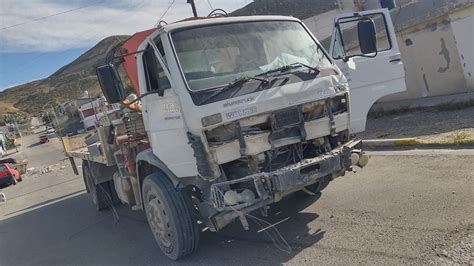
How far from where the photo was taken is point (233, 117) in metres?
4.07

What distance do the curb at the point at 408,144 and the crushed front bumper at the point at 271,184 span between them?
3.61 m

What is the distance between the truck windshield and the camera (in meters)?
4.40

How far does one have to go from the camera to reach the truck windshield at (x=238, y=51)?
4.40 metres

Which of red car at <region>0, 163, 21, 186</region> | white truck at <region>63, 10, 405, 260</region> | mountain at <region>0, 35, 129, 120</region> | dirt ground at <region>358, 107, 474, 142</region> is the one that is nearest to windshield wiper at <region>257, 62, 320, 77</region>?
white truck at <region>63, 10, 405, 260</region>

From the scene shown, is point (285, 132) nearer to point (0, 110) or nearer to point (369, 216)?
point (369, 216)

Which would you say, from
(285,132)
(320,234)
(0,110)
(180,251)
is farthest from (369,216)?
(0,110)

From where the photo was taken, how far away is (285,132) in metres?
4.43

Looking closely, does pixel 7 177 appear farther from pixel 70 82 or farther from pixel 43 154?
pixel 70 82

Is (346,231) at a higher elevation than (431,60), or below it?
below

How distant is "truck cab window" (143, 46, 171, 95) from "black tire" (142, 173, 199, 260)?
99 centimetres

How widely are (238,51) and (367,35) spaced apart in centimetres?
167

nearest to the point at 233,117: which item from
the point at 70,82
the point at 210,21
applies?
the point at 210,21

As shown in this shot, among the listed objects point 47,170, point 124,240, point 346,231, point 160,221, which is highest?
point 160,221

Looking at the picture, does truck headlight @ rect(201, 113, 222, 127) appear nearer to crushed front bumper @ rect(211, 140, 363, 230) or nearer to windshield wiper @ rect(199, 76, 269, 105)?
windshield wiper @ rect(199, 76, 269, 105)
